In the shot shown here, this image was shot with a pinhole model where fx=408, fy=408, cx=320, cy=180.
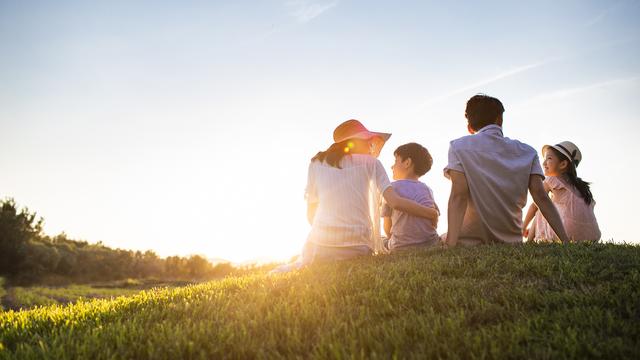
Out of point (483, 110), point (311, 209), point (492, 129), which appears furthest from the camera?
point (311, 209)

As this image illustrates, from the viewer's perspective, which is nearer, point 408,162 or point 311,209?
point 311,209

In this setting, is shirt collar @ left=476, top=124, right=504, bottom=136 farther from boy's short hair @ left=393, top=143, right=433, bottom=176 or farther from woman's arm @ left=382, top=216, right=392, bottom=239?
woman's arm @ left=382, top=216, right=392, bottom=239

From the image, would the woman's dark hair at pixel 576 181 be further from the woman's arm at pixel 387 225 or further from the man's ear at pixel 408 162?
the woman's arm at pixel 387 225

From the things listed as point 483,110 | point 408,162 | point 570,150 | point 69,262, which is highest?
point 483,110

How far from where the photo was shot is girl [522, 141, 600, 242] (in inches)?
310

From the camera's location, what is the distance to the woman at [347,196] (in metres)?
6.36

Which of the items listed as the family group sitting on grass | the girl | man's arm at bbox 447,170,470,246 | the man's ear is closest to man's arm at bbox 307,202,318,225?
the family group sitting on grass

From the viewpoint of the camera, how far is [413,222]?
736 centimetres

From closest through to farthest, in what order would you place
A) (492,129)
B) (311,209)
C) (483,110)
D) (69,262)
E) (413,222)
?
(492,129) < (483,110) < (311,209) < (413,222) < (69,262)

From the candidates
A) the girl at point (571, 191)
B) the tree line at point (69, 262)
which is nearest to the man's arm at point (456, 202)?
the girl at point (571, 191)

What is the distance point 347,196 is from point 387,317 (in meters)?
3.11

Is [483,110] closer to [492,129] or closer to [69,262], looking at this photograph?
[492,129]

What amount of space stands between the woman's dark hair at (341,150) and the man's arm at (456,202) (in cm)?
146

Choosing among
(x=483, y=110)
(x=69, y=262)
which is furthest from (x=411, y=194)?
(x=69, y=262)
